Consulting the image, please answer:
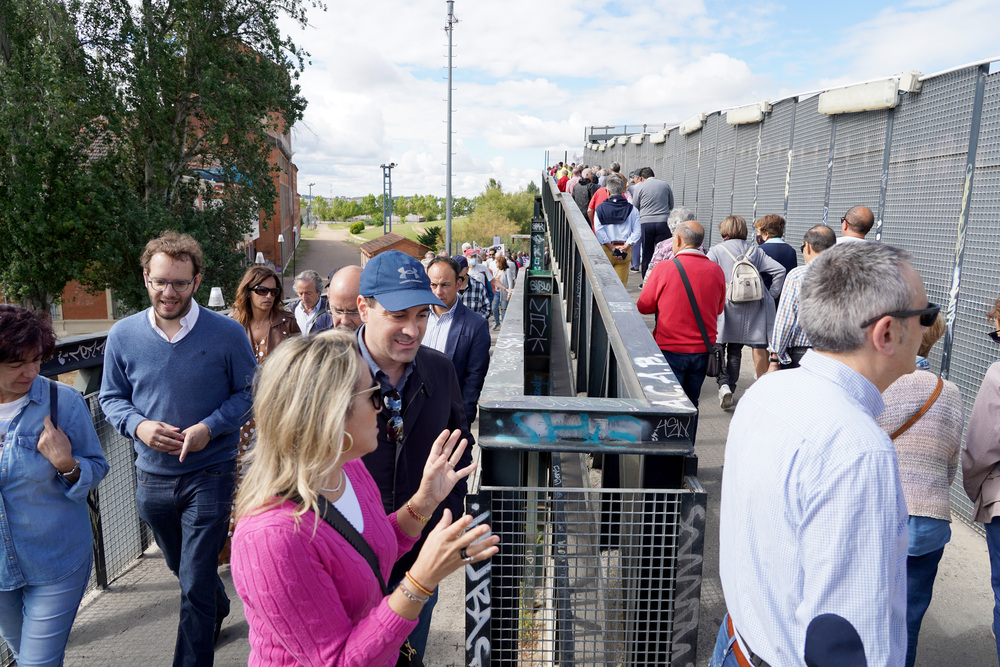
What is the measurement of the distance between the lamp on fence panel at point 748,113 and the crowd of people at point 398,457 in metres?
5.41

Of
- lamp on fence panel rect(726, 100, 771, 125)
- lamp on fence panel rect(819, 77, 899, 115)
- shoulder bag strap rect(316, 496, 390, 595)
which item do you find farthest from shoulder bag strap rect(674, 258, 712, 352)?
lamp on fence panel rect(726, 100, 771, 125)

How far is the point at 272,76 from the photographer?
2458 centimetres

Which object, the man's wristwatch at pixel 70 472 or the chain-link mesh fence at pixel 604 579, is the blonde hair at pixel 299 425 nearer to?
the chain-link mesh fence at pixel 604 579

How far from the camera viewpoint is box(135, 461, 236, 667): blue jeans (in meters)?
2.90

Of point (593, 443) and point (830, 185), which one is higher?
point (830, 185)

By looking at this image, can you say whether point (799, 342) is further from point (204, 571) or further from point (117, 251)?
point (117, 251)

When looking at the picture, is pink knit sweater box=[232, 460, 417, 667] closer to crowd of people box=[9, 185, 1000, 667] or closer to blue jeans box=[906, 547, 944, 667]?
crowd of people box=[9, 185, 1000, 667]

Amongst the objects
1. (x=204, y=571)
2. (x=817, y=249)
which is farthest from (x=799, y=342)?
(x=204, y=571)

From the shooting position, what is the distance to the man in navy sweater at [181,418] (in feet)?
9.56

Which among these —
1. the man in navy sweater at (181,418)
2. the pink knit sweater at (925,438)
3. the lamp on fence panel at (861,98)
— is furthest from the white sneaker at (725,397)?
the man in navy sweater at (181,418)

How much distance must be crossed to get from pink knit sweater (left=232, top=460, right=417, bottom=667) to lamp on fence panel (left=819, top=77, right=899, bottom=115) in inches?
243

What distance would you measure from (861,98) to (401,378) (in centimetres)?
586

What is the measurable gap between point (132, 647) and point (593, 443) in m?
2.85

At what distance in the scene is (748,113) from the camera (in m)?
10.2
